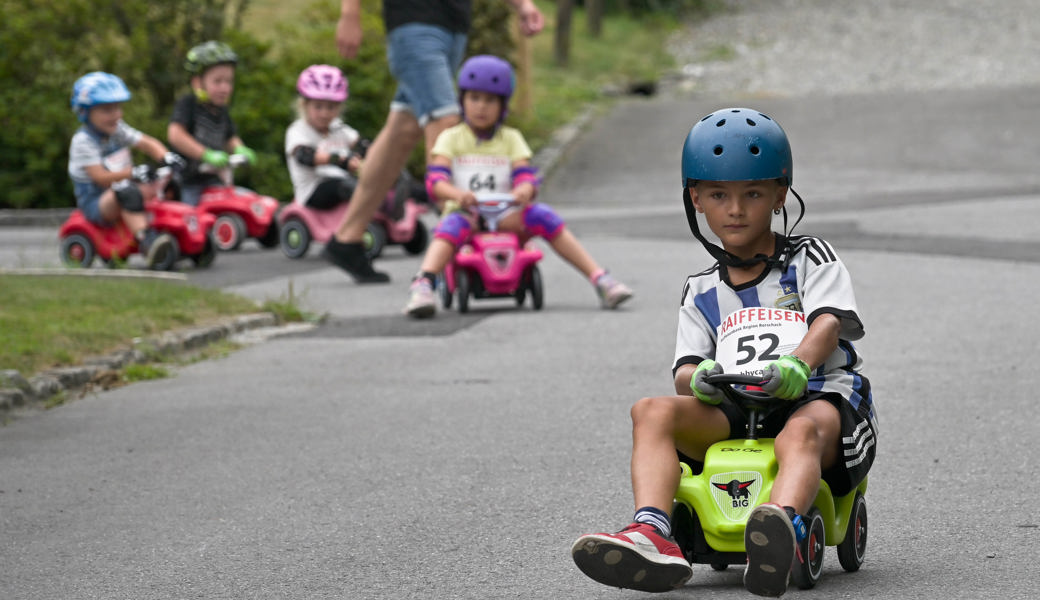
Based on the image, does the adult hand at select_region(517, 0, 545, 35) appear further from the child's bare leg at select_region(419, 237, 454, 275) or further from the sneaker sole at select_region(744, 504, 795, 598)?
the sneaker sole at select_region(744, 504, 795, 598)

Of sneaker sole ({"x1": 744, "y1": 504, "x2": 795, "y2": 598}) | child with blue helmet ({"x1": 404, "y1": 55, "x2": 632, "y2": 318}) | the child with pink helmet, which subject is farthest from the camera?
the child with pink helmet

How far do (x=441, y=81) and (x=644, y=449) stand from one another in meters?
6.66

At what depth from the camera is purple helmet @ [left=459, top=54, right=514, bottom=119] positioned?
384 inches

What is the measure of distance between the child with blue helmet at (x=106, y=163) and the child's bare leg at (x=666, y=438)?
9204mm

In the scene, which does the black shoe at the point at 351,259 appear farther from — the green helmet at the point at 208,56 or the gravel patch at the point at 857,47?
the gravel patch at the point at 857,47

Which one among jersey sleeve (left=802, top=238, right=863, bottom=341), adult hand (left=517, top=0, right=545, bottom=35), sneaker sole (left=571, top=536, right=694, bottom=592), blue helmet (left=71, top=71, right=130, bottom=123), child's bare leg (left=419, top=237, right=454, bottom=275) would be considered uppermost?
adult hand (left=517, top=0, right=545, bottom=35)

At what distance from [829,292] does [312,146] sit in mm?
10335

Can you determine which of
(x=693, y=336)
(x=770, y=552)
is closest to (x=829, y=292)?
(x=693, y=336)

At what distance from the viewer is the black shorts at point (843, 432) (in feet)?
13.3

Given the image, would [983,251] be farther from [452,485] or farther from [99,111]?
[452,485]

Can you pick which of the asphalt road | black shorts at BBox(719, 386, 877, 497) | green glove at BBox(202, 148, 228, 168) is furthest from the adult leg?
black shorts at BBox(719, 386, 877, 497)

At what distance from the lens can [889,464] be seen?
5.48 meters

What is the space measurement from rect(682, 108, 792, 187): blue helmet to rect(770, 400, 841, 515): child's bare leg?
0.63 meters

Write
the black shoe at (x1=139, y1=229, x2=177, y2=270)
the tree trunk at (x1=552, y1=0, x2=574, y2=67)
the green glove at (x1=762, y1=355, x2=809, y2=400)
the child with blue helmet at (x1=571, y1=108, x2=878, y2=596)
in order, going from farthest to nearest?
the tree trunk at (x1=552, y1=0, x2=574, y2=67) → the black shoe at (x1=139, y1=229, x2=177, y2=270) → the green glove at (x1=762, y1=355, x2=809, y2=400) → the child with blue helmet at (x1=571, y1=108, x2=878, y2=596)
